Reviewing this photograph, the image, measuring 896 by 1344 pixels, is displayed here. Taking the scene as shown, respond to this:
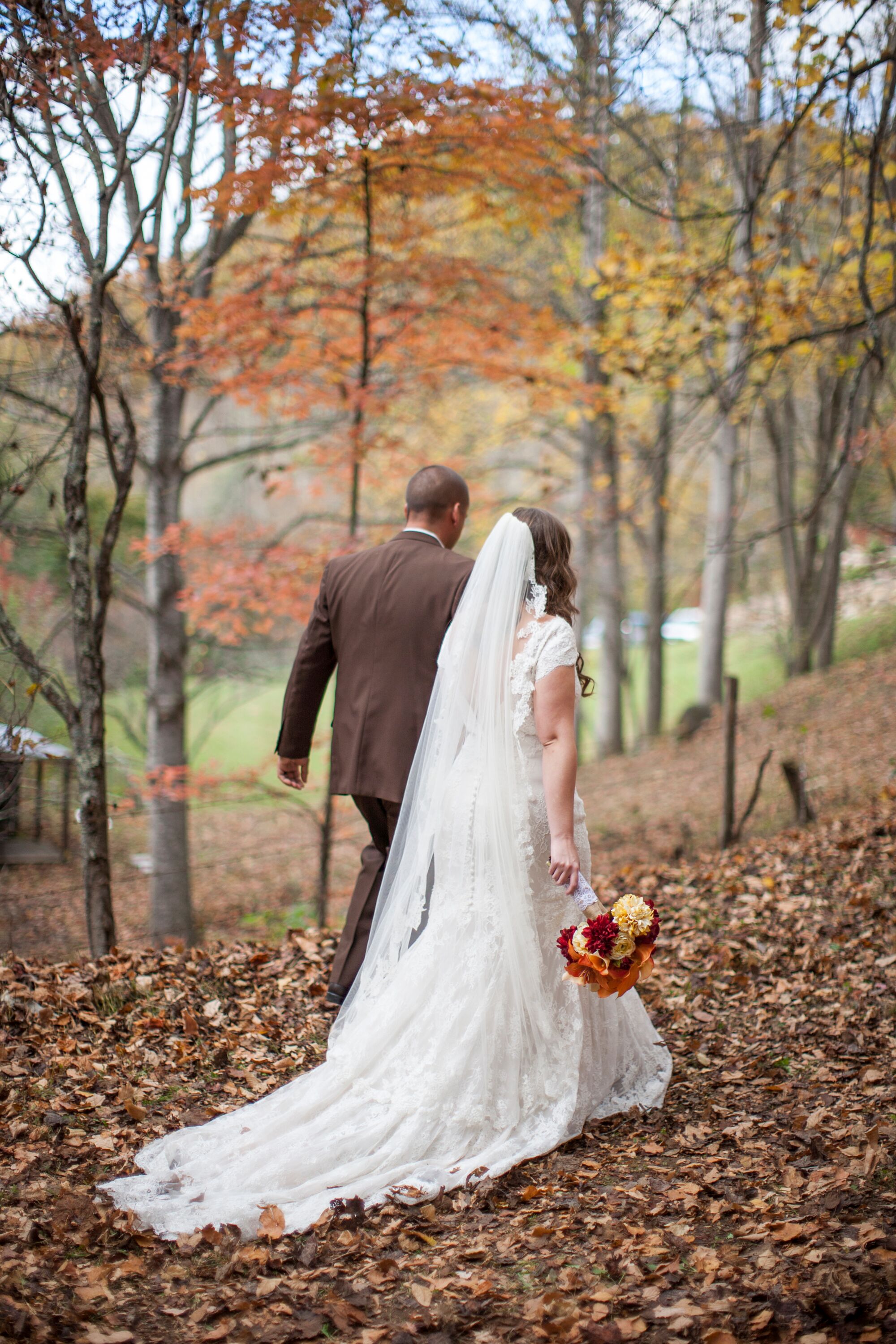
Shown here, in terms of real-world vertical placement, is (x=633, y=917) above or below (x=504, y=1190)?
above

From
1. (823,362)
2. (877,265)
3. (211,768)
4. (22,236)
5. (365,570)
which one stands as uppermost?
(823,362)

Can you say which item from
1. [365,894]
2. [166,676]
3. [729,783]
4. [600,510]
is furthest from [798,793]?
[600,510]

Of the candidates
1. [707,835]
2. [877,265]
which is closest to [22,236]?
[877,265]

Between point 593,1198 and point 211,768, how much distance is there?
6387mm

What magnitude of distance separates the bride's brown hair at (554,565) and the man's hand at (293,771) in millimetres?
1503

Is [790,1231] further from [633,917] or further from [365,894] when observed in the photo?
[365,894]

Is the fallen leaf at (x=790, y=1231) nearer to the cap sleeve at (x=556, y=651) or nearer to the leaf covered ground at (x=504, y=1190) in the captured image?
the leaf covered ground at (x=504, y=1190)

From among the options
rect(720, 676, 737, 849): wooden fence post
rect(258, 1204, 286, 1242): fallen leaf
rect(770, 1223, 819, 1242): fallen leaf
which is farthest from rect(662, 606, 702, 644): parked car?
rect(258, 1204, 286, 1242): fallen leaf

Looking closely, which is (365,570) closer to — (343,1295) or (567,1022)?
(567,1022)

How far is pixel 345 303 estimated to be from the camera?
25.4 ft

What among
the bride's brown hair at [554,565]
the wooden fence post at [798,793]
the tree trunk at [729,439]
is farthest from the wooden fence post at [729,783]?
the bride's brown hair at [554,565]

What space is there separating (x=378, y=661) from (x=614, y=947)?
1.61 metres

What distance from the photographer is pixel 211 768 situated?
8.84m

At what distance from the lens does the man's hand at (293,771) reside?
14.7 feet
